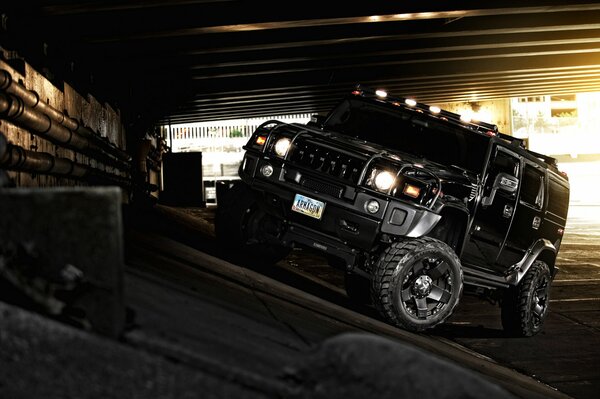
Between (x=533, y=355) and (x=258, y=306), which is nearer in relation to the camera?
(x=258, y=306)

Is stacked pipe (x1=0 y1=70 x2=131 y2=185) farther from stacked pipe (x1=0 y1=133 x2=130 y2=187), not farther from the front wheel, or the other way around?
the front wheel

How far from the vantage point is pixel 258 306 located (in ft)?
16.3

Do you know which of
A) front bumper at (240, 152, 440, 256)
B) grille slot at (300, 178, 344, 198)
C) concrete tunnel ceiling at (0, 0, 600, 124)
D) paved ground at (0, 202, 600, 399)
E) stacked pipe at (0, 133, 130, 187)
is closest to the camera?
paved ground at (0, 202, 600, 399)

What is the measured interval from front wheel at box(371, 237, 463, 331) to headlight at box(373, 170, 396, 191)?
53 cm

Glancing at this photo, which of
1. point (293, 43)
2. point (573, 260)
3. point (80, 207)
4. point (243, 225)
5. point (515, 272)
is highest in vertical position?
point (293, 43)

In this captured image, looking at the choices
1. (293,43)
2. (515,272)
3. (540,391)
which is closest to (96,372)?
(540,391)

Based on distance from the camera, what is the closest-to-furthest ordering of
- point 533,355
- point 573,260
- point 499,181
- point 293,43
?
point 533,355 < point 499,181 < point 293,43 < point 573,260

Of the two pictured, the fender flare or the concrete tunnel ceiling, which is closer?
the fender flare

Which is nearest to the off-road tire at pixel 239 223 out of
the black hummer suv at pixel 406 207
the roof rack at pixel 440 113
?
the black hummer suv at pixel 406 207

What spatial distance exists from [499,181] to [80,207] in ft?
18.9

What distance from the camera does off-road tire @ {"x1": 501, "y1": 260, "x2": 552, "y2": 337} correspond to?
27.2ft

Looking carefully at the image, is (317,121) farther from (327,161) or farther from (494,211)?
(494,211)

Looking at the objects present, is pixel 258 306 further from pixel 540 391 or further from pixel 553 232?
pixel 553 232

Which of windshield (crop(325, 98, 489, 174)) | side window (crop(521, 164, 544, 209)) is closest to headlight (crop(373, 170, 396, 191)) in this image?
windshield (crop(325, 98, 489, 174))
